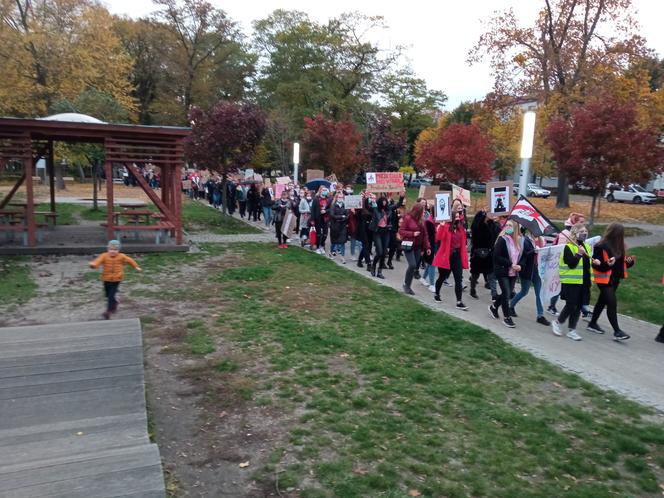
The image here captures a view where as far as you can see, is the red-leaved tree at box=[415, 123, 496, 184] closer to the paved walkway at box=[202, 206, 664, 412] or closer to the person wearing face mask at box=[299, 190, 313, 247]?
the person wearing face mask at box=[299, 190, 313, 247]

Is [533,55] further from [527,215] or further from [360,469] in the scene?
[360,469]

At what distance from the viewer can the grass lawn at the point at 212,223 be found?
19.2 metres

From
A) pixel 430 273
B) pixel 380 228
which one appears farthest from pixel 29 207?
pixel 430 273

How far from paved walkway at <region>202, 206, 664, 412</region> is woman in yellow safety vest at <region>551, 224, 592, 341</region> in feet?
1.45

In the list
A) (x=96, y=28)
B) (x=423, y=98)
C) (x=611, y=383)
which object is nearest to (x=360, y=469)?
(x=611, y=383)

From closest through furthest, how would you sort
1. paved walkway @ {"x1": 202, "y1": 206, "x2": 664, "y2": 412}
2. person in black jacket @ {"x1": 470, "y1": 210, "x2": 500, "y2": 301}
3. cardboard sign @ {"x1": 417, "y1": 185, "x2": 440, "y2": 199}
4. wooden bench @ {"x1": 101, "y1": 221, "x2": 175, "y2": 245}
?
1. paved walkway @ {"x1": 202, "y1": 206, "x2": 664, "y2": 412}
2. person in black jacket @ {"x1": 470, "y1": 210, "x2": 500, "y2": 301}
3. cardboard sign @ {"x1": 417, "y1": 185, "x2": 440, "y2": 199}
4. wooden bench @ {"x1": 101, "y1": 221, "x2": 175, "y2": 245}

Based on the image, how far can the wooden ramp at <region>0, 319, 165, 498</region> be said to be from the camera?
3.38 m

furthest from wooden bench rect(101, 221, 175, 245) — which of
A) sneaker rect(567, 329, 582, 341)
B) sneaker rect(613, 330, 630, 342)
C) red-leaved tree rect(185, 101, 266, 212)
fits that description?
sneaker rect(613, 330, 630, 342)

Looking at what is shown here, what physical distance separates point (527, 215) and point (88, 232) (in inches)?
516

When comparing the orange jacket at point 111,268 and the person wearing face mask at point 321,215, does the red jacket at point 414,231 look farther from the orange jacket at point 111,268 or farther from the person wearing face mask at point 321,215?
the orange jacket at point 111,268

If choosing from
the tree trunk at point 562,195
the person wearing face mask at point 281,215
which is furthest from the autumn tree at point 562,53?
the person wearing face mask at point 281,215

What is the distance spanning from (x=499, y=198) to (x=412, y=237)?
1.75 metres

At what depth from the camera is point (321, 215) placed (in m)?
14.7

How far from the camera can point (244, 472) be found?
419cm
